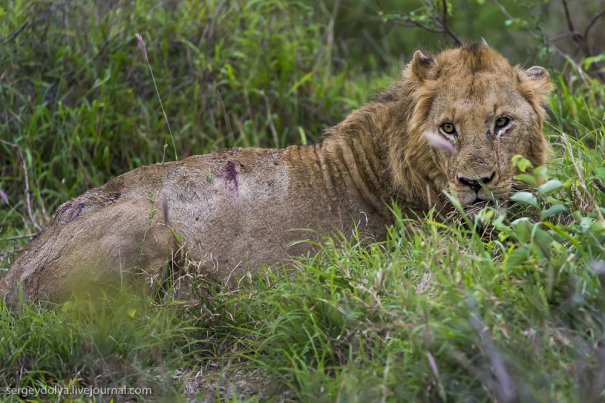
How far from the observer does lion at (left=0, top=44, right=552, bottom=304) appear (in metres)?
5.05

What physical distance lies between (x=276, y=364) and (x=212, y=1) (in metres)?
4.99

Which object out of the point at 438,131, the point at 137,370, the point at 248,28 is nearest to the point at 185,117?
the point at 248,28

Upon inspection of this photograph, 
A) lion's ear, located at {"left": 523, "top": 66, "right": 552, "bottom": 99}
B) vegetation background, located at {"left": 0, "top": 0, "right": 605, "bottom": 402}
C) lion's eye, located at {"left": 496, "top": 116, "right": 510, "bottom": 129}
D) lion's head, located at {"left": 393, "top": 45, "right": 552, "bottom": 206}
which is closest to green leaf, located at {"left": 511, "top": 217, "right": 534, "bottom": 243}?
vegetation background, located at {"left": 0, "top": 0, "right": 605, "bottom": 402}

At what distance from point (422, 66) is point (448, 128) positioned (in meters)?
0.49

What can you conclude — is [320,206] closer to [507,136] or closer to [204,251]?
[204,251]

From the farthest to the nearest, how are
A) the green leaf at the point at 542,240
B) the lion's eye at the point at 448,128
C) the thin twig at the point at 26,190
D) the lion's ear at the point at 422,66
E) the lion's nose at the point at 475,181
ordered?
the thin twig at the point at 26,190 → the lion's ear at the point at 422,66 → the lion's eye at the point at 448,128 → the lion's nose at the point at 475,181 → the green leaf at the point at 542,240

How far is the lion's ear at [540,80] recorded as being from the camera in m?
5.46

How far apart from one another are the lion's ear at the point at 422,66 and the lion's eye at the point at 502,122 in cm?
53

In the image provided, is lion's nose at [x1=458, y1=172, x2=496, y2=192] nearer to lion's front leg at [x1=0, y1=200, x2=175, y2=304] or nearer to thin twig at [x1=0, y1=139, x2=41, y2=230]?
lion's front leg at [x1=0, y1=200, x2=175, y2=304]

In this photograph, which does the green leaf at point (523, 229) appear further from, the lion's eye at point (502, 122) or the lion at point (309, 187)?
the lion's eye at point (502, 122)

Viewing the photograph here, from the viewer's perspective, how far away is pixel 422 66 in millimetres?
5488

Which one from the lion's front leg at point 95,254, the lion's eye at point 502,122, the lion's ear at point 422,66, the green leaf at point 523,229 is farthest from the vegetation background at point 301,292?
the lion's ear at point 422,66

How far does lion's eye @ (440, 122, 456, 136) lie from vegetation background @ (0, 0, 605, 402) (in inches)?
18.1

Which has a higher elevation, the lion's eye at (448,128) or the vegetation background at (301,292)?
the lion's eye at (448,128)
